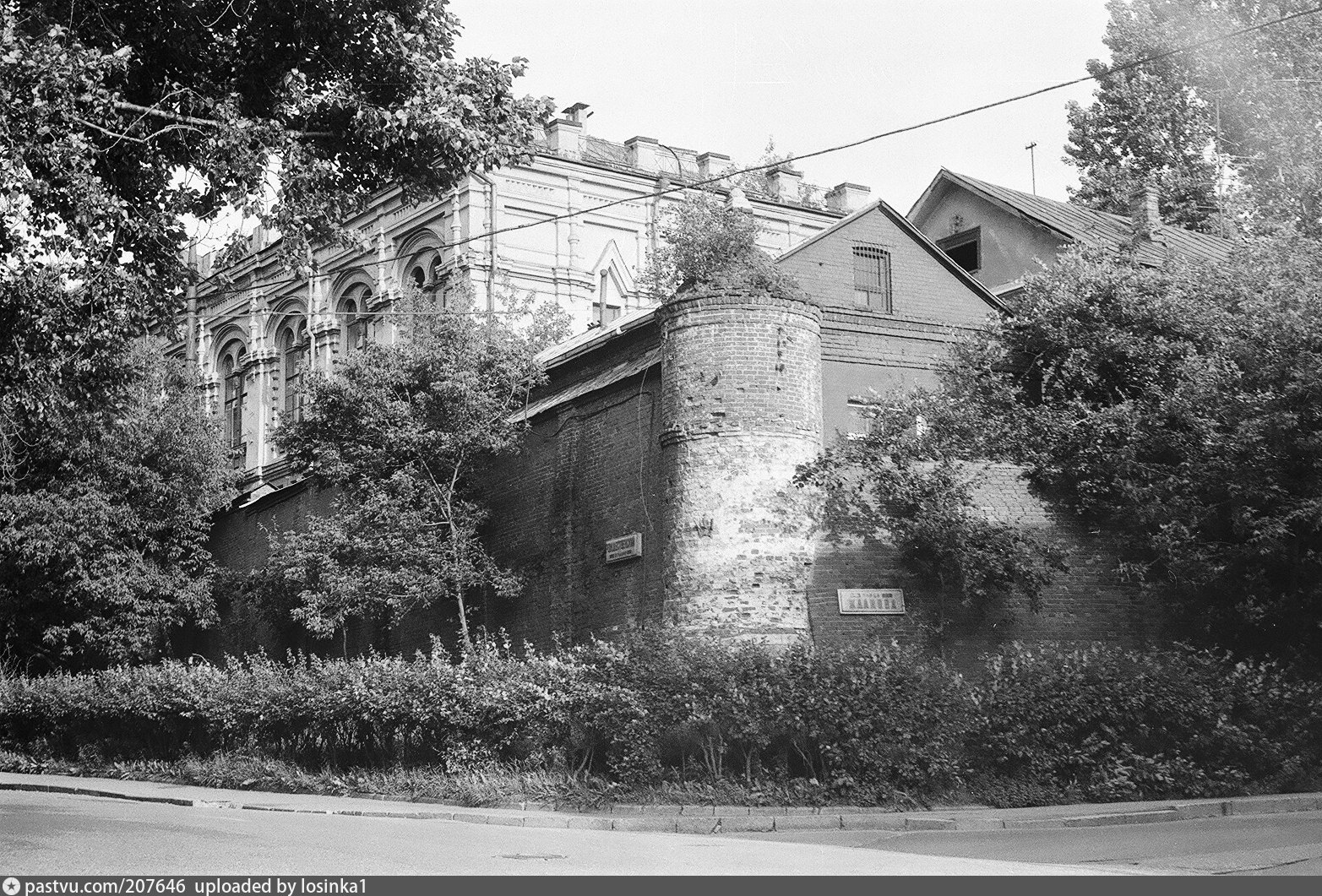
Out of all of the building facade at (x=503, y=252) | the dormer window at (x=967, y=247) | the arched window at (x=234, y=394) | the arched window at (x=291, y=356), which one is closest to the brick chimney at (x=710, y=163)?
the building facade at (x=503, y=252)

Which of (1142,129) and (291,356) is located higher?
(1142,129)

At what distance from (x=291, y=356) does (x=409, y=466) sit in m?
22.6

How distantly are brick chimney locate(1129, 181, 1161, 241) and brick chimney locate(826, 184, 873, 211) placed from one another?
9002 mm

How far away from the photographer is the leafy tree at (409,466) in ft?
80.5

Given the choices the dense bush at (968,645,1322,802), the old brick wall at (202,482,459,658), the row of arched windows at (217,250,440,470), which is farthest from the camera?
the row of arched windows at (217,250,440,470)

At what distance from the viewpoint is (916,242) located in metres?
29.3

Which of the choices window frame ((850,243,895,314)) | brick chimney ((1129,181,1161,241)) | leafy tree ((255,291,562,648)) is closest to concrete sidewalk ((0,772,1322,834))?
leafy tree ((255,291,562,648))

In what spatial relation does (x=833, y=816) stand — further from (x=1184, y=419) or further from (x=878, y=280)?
(x=878, y=280)

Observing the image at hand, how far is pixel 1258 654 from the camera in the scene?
19.8 metres

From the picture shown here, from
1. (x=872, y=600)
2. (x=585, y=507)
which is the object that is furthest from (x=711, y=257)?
(x=872, y=600)

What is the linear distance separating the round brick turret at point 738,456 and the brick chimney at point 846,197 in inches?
1036

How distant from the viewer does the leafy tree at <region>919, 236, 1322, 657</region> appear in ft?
61.9

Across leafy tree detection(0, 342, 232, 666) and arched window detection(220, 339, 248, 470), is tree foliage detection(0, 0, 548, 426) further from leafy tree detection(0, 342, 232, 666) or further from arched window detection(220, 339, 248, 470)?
arched window detection(220, 339, 248, 470)
